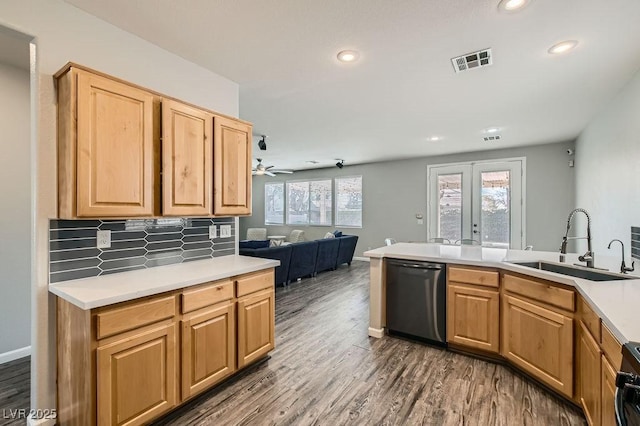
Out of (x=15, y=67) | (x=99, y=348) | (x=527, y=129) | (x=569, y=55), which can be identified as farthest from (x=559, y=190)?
(x=15, y=67)

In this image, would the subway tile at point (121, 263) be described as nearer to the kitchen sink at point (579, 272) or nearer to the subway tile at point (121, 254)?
the subway tile at point (121, 254)

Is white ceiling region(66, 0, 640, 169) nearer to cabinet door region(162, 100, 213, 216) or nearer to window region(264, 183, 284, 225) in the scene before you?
cabinet door region(162, 100, 213, 216)

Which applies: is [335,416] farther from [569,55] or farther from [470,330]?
[569,55]

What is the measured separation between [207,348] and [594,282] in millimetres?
2597

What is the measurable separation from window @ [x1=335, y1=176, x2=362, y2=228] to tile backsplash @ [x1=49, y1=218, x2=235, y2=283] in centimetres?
570

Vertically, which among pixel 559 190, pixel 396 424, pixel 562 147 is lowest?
pixel 396 424

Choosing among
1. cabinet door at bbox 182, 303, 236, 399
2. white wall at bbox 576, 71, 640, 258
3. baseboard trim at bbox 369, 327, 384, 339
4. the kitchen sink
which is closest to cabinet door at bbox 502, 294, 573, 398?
the kitchen sink

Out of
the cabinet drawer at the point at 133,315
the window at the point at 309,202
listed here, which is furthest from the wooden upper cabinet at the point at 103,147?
the window at the point at 309,202

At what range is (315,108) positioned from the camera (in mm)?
3668

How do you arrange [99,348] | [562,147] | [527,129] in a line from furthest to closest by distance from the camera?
1. [562,147]
2. [527,129]
3. [99,348]

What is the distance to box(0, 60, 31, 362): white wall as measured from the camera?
2531 mm

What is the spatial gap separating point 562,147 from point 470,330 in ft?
15.9

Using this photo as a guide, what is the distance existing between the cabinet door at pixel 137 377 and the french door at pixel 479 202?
527cm

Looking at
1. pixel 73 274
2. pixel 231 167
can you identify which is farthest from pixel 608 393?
pixel 73 274
